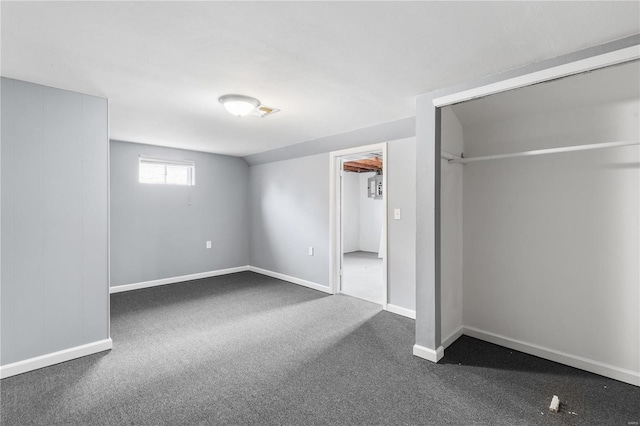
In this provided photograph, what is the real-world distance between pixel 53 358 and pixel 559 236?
417 centimetres

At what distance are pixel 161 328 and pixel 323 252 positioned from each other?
230cm

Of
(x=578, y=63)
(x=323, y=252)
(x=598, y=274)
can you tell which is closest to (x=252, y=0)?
(x=578, y=63)

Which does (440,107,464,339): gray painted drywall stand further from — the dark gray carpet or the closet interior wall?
the dark gray carpet

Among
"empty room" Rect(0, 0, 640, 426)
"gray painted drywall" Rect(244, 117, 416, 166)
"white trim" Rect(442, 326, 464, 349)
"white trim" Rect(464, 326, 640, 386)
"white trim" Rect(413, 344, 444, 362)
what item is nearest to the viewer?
"empty room" Rect(0, 0, 640, 426)

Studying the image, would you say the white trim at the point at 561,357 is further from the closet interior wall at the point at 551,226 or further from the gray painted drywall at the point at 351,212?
the gray painted drywall at the point at 351,212

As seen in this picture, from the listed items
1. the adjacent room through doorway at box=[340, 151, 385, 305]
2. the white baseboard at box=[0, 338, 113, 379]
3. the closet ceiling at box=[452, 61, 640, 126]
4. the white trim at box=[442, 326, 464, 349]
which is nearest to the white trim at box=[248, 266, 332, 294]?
the white trim at box=[442, 326, 464, 349]

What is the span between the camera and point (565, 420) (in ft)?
6.09

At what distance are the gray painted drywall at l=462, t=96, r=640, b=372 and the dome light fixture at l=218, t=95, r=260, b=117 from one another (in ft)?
6.84

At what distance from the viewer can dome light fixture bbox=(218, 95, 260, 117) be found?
2697 mm

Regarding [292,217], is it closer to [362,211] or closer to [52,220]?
[52,220]

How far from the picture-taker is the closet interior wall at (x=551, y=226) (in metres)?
2.29

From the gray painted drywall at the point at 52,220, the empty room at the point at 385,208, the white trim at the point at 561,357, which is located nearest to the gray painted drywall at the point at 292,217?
the empty room at the point at 385,208

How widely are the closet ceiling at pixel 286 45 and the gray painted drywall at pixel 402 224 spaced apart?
878 mm

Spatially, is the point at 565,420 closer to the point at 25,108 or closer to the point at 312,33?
the point at 312,33
